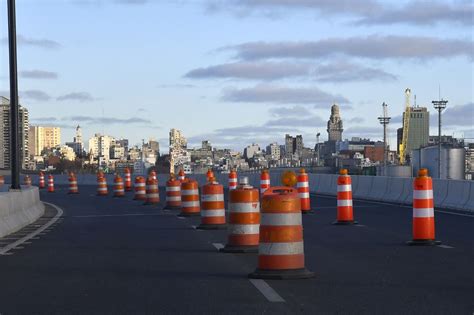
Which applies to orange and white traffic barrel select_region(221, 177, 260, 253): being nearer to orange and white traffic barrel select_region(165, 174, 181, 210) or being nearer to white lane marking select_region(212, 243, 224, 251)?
white lane marking select_region(212, 243, 224, 251)

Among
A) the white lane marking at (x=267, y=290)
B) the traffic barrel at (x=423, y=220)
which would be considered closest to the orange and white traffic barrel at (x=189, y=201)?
the traffic barrel at (x=423, y=220)

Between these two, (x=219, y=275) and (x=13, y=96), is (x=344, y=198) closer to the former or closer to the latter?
(x=219, y=275)

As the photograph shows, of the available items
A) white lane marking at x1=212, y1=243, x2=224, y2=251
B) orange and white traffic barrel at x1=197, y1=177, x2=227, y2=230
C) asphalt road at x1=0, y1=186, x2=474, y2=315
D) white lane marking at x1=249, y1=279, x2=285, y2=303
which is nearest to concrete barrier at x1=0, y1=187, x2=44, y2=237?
asphalt road at x1=0, y1=186, x2=474, y2=315

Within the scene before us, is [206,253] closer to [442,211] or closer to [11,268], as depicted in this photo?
[11,268]

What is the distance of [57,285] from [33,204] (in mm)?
16782

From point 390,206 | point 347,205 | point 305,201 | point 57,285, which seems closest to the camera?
point 57,285

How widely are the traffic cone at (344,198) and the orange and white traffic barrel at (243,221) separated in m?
6.32

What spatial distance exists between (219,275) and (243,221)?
2906 mm

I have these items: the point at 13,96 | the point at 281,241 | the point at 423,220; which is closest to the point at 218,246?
the point at 423,220

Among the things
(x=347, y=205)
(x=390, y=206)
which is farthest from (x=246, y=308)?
(x=390, y=206)

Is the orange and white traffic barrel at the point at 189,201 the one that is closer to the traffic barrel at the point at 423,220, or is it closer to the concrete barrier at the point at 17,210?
the concrete barrier at the point at 17,210

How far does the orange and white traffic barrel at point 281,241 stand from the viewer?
38.1 ft

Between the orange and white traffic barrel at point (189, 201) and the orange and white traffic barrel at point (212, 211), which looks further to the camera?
the orange and white traffic barrel at point (189, 201)

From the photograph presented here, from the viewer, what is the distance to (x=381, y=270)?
41.2 ft
